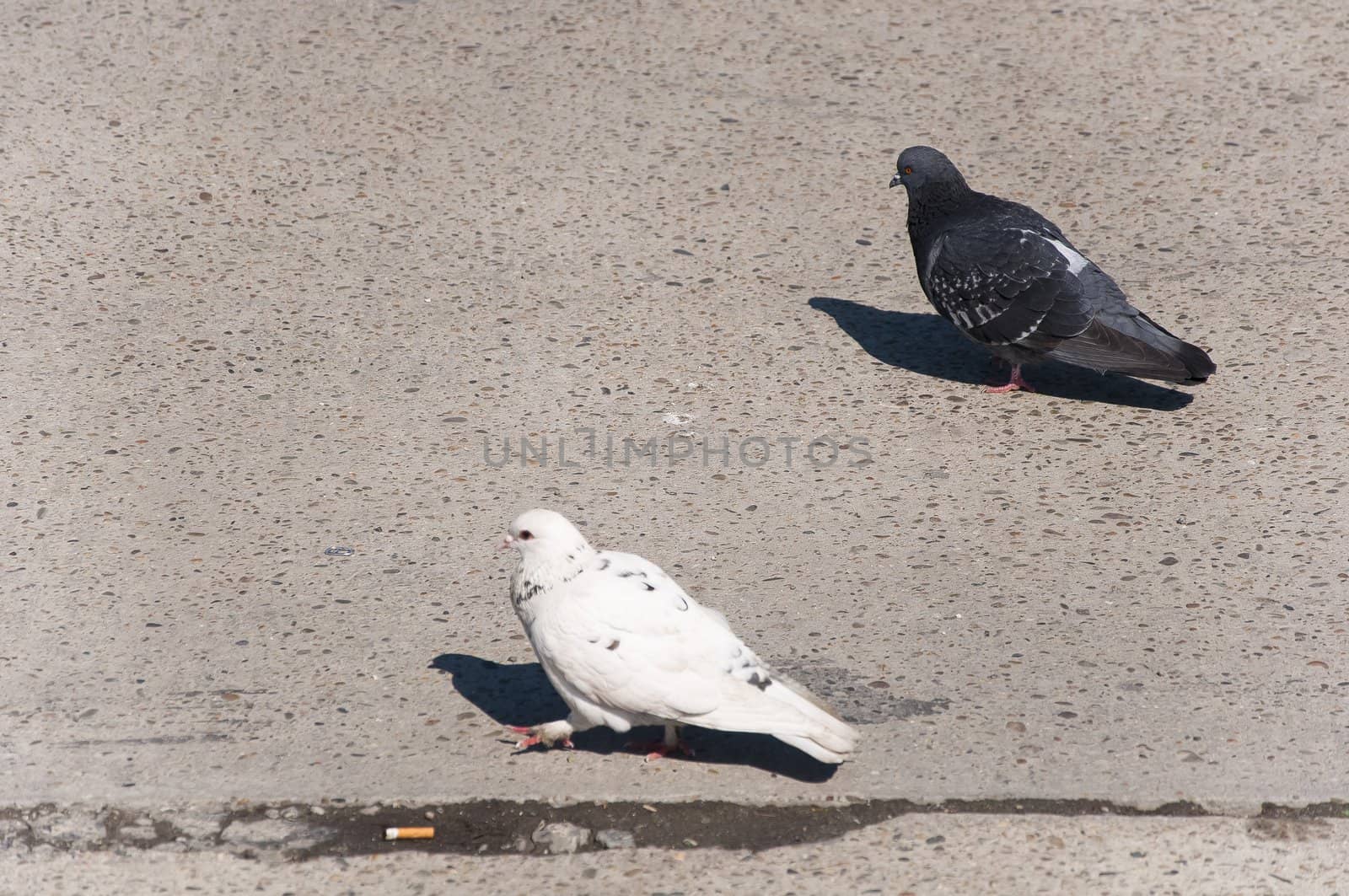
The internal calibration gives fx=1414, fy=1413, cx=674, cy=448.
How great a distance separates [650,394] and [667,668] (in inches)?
84.8

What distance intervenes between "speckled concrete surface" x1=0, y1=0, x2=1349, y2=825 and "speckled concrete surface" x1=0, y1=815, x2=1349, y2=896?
157 mm

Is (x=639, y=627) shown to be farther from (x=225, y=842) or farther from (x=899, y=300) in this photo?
(x=899, y=300)

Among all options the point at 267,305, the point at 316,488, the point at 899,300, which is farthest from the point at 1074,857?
the point at 267,305

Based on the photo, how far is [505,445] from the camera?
5137mm

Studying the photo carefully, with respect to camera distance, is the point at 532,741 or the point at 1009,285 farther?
the point at 1009,285

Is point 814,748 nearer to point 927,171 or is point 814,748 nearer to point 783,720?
point 783,720

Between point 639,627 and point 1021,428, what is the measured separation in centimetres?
236

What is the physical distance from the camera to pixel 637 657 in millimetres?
3441

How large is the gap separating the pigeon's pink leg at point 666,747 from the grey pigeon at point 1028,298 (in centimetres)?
253

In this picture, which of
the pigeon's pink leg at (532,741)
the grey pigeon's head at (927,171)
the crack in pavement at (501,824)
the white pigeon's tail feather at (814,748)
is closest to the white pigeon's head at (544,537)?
the pigeon's pink leg at (532,741)

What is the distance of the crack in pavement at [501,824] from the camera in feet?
11.0

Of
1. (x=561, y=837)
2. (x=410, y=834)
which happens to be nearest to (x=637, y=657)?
(x=561, y=837)

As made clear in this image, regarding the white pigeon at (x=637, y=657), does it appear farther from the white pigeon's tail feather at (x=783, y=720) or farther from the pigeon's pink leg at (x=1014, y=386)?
the pigeon's pink leg at (x=1014, y=386)

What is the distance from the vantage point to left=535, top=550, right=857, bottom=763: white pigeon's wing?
3.38 meters
